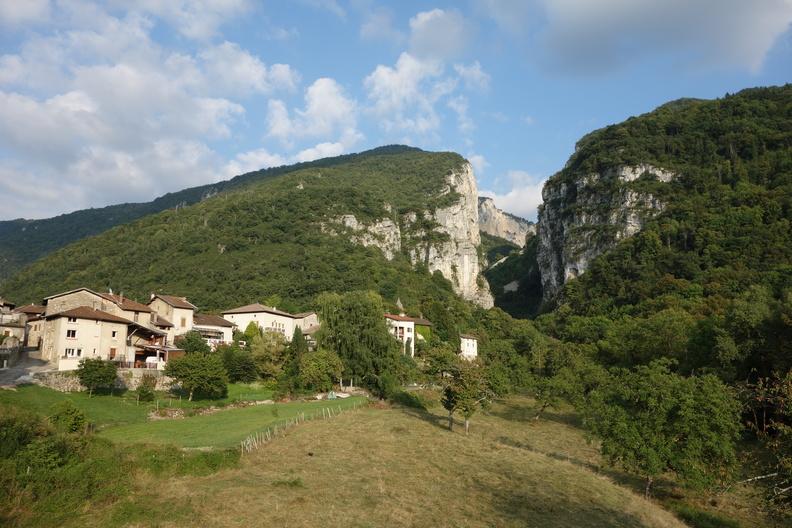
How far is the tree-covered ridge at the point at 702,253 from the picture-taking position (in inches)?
2193

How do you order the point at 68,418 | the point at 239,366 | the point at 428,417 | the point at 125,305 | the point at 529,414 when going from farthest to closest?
the point at 125,305, the point at 529,414, the point at 239,366, the point at 428,417, the point at 68,418

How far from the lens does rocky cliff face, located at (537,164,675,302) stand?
150 meters

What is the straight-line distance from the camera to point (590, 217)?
6481 inches

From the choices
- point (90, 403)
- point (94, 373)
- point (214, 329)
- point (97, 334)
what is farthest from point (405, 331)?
point (90, 403)

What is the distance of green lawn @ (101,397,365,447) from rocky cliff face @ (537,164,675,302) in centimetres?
12486

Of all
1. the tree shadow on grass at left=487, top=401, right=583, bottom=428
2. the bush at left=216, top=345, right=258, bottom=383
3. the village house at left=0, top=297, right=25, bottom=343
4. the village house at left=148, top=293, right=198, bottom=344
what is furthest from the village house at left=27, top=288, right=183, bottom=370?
the tree shadow on grass at left=487, top=401, right=583, bottom=428

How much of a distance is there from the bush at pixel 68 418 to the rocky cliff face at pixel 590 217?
5711 inches

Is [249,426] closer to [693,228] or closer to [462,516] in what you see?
[462,516]

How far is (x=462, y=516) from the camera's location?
21.4 metres

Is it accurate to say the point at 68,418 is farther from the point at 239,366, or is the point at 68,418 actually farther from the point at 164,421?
the point at 239,366

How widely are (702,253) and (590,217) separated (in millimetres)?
48497

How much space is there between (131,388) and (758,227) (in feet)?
400

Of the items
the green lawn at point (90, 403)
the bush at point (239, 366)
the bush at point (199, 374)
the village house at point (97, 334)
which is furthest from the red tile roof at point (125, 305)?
the green lawn at point (90, 403)

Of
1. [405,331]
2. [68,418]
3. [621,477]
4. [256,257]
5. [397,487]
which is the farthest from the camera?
[256,257]
